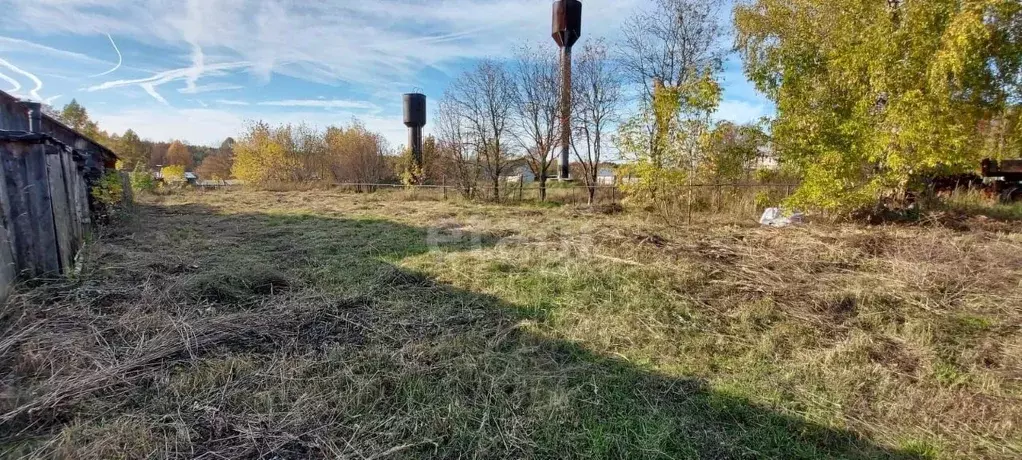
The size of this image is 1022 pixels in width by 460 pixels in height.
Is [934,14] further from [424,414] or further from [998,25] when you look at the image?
[424,414]

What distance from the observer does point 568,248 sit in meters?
5.56

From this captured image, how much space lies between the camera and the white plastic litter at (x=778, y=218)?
26.3 feet

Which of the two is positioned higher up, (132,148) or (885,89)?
(132,148)

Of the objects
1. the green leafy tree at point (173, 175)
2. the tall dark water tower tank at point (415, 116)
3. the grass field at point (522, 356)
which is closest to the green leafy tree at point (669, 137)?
the grass field at point (522, 356)

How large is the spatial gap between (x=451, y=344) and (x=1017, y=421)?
2.95 m

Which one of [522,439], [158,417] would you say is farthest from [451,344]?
[158,417]

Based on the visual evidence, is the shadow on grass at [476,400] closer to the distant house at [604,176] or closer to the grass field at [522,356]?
the grass field at [522,356]

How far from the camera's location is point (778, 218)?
27.1ft

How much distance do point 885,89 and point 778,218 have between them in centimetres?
263

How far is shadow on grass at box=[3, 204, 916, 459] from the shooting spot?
74.0 inches

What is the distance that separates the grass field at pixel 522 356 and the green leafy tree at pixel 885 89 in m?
2.57

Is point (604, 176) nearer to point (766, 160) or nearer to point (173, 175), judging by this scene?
point (766, 160)

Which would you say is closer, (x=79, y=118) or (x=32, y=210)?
(x=32, y=210)

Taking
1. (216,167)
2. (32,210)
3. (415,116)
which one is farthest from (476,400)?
(216,167)
